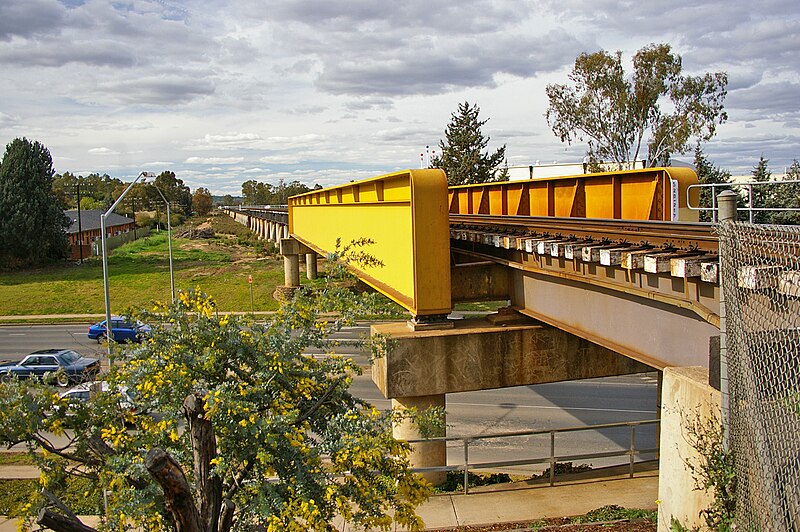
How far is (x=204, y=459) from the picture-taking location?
18.8 ft

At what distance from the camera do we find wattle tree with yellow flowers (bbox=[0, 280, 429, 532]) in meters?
5.32

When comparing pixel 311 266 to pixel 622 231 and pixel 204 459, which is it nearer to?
pixel 622 231

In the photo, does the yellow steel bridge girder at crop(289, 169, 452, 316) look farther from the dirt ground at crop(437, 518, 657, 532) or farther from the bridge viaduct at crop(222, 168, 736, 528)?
the dirt ground at crop(437, 518, 657, 532)

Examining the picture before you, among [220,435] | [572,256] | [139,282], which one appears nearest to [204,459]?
[220,435]

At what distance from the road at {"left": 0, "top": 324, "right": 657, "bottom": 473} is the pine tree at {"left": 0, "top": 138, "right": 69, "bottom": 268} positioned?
41571 mm

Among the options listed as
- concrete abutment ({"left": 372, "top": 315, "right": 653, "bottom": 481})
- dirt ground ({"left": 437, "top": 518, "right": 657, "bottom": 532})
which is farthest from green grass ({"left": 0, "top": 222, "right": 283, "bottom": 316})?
dirt ground ({"left": 437, "top": 518, "right": 657, "bottom": 532})

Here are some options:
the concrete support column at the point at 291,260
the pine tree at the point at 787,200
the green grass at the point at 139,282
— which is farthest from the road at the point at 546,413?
the green grass at the point at 139,282

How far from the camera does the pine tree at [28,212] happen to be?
5472 cm

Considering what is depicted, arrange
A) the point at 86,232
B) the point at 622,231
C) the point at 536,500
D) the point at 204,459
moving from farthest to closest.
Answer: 1. the point at 86,232
2. the point at 536,500
3. the point at 622,231
4. the point at 204,459

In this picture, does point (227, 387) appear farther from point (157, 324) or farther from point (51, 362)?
point (51, 362)

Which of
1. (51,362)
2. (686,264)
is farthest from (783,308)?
(51,362)

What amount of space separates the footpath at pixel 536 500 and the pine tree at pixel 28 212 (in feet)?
164

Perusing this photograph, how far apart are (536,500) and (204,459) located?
6912 millimetres

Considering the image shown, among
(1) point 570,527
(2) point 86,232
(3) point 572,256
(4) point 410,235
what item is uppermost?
(2) point 86,232
